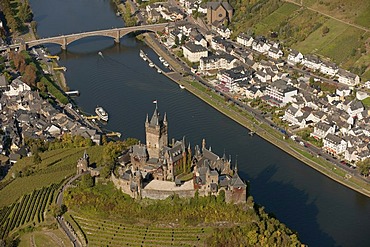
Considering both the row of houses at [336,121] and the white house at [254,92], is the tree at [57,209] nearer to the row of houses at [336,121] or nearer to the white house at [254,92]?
A: the row of houses at [336,121]

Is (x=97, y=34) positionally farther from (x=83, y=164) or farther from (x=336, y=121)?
(x=83, y=164)

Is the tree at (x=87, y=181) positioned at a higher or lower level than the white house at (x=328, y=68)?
higher

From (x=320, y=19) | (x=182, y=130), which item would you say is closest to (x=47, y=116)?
(x=182, y=130)

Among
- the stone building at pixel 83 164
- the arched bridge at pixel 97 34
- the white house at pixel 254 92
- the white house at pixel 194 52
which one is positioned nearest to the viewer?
the stone building at pixel 83 164

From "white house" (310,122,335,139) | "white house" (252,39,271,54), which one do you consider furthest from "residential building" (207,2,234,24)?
"white house" (310,122,335,139)

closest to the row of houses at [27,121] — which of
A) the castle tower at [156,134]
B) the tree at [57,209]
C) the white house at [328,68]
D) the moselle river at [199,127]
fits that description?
the moselle river at [199,127]

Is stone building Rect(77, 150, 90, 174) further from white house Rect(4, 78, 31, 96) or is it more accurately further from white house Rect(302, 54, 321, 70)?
white house Rect(302, 54, 321, 70)

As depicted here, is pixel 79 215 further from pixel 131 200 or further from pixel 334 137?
pixel 334 137
